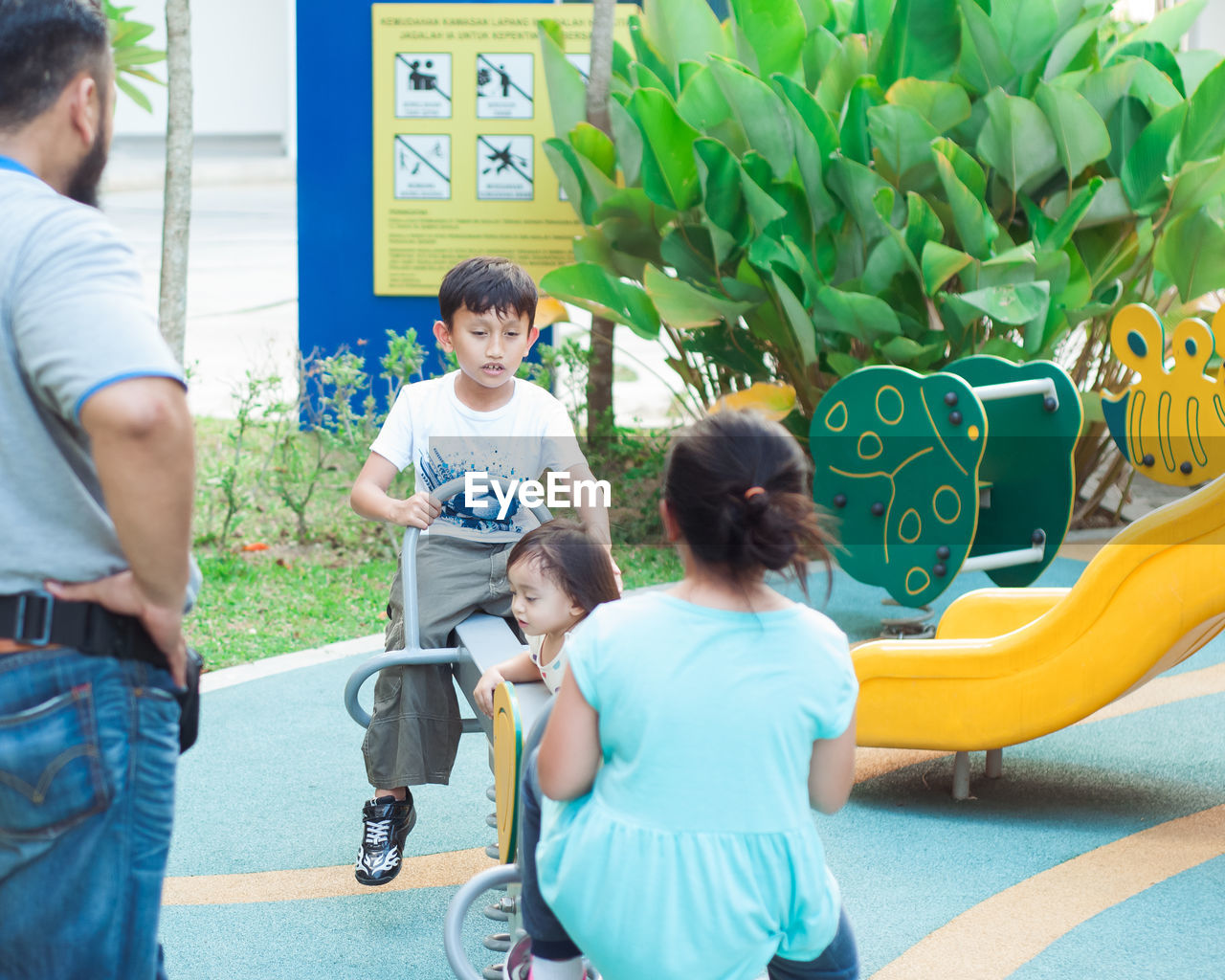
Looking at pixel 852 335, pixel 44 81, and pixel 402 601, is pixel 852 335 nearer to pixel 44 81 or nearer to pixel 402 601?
pixel 402 601

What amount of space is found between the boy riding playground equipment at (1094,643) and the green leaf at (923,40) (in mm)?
2218

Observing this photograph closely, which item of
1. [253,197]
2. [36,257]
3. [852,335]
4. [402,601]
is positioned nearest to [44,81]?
[36,257]

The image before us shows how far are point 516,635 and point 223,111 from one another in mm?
26481

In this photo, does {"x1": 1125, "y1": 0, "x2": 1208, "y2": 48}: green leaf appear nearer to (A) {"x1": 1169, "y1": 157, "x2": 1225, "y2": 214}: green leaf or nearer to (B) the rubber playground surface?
(A) {"x1": 1169, "y1": 157, "x2": 1225, "y2": 214}: green leaf

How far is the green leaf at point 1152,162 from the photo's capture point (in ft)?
16.8

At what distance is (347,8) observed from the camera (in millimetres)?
7070

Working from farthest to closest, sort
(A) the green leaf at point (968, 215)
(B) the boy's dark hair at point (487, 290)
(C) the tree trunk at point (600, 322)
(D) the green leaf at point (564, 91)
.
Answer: (C) the tree trunk at point (600, 322)
(D) the green leaf at point (564, 91)
(A) the green leaf at point (968, 215)
(B) the boy's dark hair at point (487, 290)

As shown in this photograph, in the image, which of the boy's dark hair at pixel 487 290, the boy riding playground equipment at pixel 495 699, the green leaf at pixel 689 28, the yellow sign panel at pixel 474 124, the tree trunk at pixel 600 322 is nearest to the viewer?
the boy riding playground equipment at pixel 495 699

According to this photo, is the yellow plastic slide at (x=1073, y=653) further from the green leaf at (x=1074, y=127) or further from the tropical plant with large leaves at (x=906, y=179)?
the green leaf at (x=1074, y=127)

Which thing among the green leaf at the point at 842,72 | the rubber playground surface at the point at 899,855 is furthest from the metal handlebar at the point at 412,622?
the green leaf at the point at 842,72

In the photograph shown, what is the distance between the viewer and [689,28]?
5828 mm

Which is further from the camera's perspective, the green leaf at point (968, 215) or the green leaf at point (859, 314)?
the green leaf at point (859, 314)

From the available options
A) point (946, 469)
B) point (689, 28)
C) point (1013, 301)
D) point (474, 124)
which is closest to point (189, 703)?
point (946, 469)

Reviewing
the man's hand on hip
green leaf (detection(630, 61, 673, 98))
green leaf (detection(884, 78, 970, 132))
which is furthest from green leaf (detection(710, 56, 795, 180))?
the man's hand on hip
